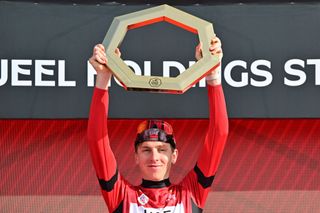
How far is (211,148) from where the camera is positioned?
92.7 inches

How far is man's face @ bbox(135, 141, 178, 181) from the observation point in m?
2.35

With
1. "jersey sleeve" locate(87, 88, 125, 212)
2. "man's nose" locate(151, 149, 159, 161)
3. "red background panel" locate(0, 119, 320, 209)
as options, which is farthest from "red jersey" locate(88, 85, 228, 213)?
"red background panel" locate(0, 119, 320, 209)

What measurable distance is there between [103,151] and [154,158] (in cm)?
17

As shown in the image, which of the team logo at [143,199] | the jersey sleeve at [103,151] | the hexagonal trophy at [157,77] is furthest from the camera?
the team logo at [143,199]

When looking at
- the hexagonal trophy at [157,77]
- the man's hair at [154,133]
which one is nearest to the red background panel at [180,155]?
the man's hair at [154,133]

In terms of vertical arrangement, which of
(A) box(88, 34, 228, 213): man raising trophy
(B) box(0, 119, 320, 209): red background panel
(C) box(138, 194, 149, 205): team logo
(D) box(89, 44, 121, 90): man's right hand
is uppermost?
(D) box(89, 44, 121, 90): man's right hand

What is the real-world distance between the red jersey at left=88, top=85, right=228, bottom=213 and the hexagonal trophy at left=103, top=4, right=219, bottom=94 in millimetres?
127

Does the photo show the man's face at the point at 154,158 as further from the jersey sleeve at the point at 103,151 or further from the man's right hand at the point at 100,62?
the man's right hand at the point at 100,62

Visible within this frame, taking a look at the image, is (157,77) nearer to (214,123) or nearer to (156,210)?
(214,123)

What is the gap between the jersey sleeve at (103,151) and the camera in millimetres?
2275

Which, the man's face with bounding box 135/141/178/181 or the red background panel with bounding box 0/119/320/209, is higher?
the man's face with bounding box 135/141/178/181

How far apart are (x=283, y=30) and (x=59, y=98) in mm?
1265

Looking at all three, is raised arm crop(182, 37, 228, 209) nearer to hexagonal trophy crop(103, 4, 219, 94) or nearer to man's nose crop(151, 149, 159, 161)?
hexagonal trophy crop(103, 4, 219, 94)

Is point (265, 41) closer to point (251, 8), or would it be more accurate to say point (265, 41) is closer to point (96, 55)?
point (251, 8)
